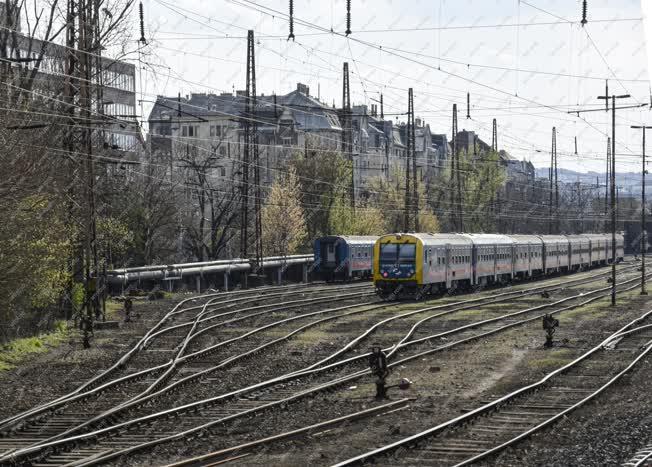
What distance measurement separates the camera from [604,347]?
2567cm

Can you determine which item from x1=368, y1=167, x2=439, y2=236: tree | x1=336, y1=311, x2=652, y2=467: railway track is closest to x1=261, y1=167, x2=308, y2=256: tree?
x1=368, y1=167, x2=439, y2=236: tree

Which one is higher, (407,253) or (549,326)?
(407,253)

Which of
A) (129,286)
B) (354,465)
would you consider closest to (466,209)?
(129,286)

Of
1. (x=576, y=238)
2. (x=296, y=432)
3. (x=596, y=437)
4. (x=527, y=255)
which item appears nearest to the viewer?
(x=296, y=432)

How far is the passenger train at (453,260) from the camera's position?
4219cm

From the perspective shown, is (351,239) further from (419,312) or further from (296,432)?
(296,432)

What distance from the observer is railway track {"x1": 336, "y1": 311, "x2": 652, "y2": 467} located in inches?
521

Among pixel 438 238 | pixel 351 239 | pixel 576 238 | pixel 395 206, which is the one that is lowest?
pixel 576 238

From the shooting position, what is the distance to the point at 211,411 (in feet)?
54.6

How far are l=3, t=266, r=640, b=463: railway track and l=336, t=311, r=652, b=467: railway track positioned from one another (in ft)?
9.42

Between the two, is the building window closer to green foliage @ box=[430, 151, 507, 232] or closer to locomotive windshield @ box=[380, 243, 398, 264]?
green foliage @ box=[430, 151, 507, 232]

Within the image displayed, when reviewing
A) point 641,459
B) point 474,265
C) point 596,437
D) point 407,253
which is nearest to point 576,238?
point 474,265

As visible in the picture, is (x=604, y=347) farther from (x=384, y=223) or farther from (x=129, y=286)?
(x=384, y=223)

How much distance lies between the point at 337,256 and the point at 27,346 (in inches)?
1337
